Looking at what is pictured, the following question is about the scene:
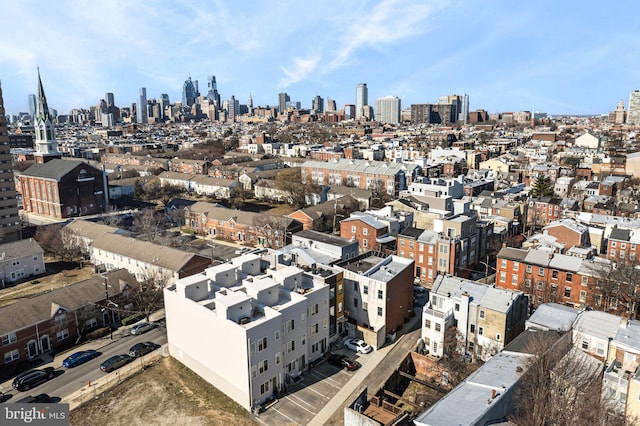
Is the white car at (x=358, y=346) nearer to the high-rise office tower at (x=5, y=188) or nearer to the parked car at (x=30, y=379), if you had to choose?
the parked car at (x=30, y=379)

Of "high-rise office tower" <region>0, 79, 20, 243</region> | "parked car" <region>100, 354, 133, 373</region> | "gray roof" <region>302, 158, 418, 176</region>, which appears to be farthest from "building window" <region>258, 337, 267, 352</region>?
"gray roof" <region>302, 158, 418, 176</region>

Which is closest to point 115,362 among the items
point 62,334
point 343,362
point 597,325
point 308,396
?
point 62,334

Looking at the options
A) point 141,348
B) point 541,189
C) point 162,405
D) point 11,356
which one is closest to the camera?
point 162,405

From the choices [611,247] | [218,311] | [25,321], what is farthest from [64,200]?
[611,247]

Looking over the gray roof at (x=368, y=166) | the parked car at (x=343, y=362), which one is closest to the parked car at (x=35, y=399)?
the parked car at (x=343, y=362)

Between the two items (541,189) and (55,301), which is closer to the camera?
(55,301)

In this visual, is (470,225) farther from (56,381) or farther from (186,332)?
(56,381)

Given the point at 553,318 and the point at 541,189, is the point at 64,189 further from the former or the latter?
the point at 541,189
